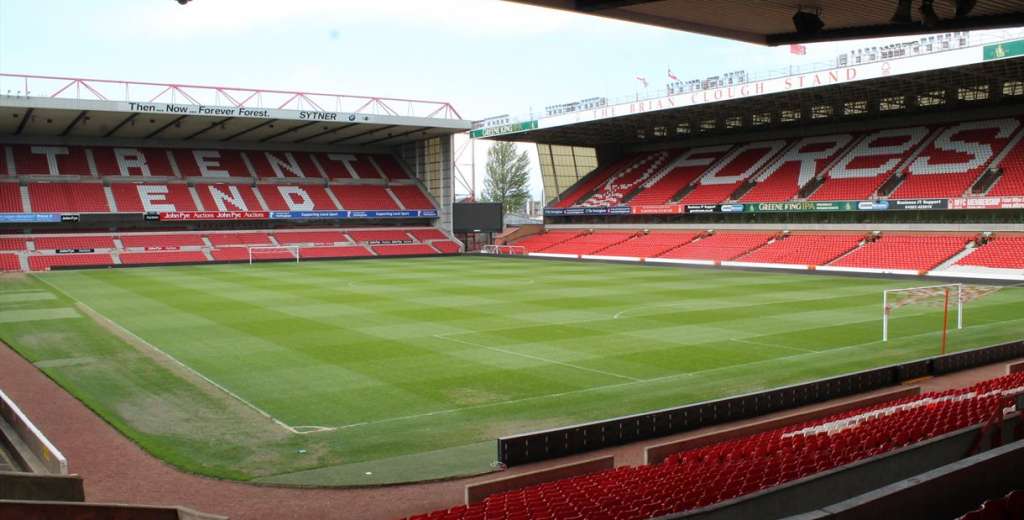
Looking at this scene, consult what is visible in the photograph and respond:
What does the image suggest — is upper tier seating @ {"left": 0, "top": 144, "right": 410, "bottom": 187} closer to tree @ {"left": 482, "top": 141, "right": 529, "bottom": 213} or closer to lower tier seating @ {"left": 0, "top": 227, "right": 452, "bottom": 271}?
lower tier seating @ {"left": 0, "top": 227, "right": 452, "bottom": 271}

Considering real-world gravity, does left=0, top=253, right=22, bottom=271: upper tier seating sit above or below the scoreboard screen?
below

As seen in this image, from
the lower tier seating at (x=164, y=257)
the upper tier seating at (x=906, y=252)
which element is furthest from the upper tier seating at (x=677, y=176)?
the lower tier seating at (x=164, y=257)

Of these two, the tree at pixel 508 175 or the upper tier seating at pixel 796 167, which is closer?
the upper tier seating at pixel 796 167

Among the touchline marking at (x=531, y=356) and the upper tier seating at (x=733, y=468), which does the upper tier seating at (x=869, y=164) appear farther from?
the upper tier seating at (x=733, y=468)

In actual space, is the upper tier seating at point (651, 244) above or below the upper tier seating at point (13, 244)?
below

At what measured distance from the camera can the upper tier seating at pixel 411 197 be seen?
6834 centimetres

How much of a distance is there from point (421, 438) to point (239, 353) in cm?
940

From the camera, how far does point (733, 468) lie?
825 cm

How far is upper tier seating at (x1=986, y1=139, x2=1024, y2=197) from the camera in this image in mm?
40469

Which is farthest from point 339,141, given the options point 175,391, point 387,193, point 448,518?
point 448,518

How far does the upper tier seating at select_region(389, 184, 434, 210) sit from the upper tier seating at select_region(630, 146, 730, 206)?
18.5m

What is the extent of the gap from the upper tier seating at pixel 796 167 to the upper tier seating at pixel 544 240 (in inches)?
624

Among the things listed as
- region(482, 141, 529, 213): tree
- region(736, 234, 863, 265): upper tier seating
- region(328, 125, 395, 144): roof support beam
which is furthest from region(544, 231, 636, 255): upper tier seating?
region(482, 141, 529, 213): tree

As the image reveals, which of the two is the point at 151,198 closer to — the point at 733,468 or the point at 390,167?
the point at 390,167
